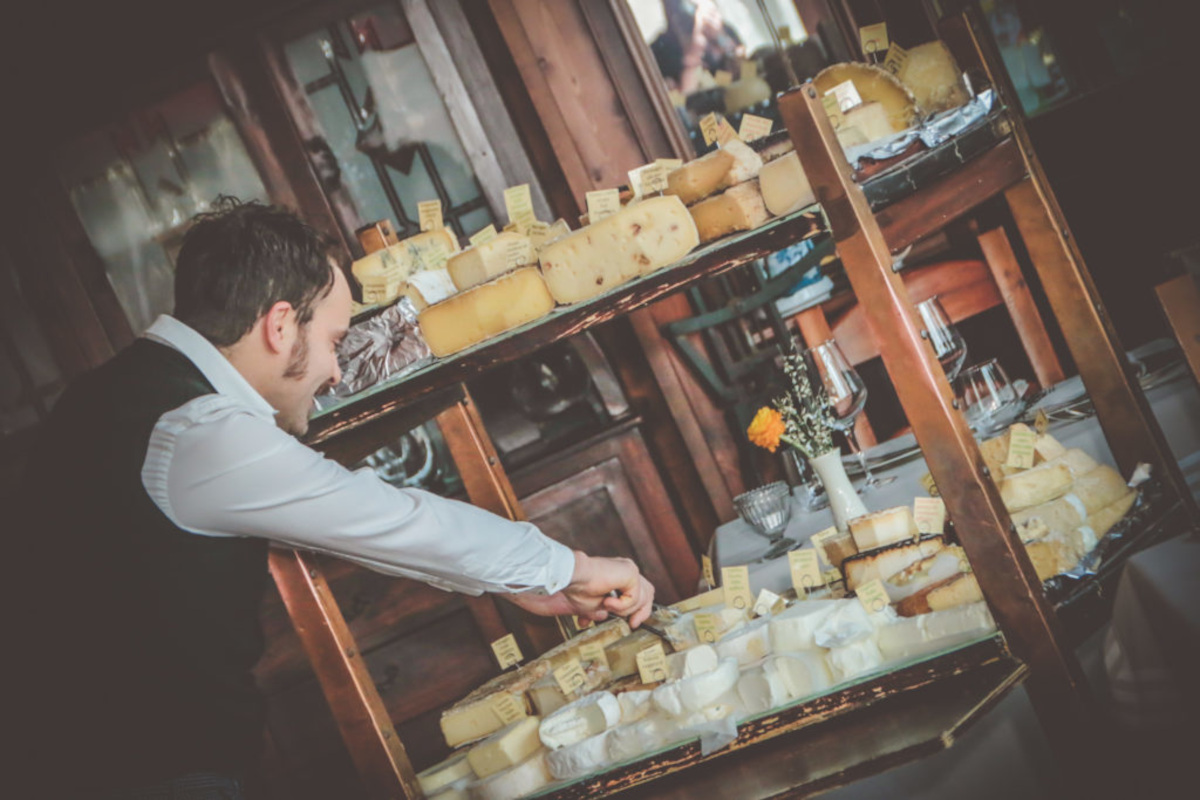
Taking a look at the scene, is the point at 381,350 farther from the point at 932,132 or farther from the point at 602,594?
the point at 932,132

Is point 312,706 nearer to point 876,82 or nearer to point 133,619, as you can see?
point 133,619

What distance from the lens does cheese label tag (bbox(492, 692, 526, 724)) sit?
5.66 feet

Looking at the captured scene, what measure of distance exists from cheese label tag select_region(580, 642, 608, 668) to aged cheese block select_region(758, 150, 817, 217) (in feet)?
3.15

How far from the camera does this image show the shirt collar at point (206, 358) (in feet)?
4.96

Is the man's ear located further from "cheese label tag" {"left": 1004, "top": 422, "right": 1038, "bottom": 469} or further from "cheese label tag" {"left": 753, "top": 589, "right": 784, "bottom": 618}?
"cheese label tag" {"left": 1004, "top": 422, "right": 1038, "bottom": 469}

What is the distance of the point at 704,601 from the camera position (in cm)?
184

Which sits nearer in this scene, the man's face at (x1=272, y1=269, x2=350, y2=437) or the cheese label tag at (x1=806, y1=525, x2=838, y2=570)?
the man's face at (x1=272, y1=269, x2=350, y2=437)

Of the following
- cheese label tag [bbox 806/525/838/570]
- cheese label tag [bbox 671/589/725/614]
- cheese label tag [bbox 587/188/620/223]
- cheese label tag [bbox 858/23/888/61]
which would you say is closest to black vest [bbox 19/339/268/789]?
cheese label tag [bbox 587/188/620/223]

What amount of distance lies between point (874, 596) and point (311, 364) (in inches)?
44.8

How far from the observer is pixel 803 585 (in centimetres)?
173

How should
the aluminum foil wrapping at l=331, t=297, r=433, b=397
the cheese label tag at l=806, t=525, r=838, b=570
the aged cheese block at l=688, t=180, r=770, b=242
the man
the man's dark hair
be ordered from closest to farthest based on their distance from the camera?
the man
the aged cheese block at l=688, t=180, r=770, b=242
the man's dark hair
the aluminum foil wrapping at l=331, t=297, r=433, b=397
the cheese label tag at l=806, t=525, r=838, b=570

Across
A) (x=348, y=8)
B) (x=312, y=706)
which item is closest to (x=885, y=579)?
(x=312, y=706)

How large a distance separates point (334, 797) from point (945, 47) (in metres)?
3.37

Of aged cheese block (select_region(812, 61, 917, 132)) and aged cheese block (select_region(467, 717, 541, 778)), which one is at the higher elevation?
aged cheese block (select_region(812, 61, 917, 132))
